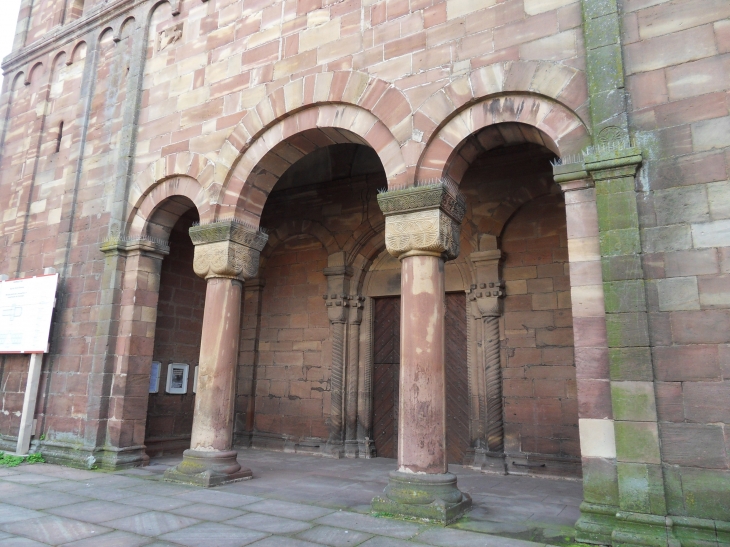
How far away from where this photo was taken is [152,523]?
4254mm

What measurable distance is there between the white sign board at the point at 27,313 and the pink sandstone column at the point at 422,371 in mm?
5377

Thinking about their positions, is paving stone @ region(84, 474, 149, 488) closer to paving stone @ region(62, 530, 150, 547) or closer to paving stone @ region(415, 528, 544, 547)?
paving stone @ region(62, 530, 150, 547)

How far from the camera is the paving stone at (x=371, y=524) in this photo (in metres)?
4.05

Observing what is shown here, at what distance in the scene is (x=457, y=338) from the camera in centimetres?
764

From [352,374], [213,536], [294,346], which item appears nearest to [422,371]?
[213,536]

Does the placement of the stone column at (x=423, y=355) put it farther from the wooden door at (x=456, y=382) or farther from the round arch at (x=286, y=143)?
the wooden door at (x=456, y=382)

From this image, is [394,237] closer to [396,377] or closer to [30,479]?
[396,377]

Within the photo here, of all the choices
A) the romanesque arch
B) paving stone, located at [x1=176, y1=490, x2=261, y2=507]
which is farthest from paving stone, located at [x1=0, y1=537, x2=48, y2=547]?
the romanesque arch

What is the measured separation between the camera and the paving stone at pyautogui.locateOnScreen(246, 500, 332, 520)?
4.52 m

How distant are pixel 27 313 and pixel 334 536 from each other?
6.14 metres

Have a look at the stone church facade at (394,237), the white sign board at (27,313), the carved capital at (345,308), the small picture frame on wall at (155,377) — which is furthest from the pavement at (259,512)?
the carved capital at (345,308)

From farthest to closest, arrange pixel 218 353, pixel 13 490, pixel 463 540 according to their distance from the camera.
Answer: pixel 218 353 → pixel 13 490 → pixel 463 540

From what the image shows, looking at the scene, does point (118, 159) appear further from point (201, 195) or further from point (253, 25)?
point (253, 25)

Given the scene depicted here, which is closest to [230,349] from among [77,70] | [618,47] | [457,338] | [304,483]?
[304,483]
